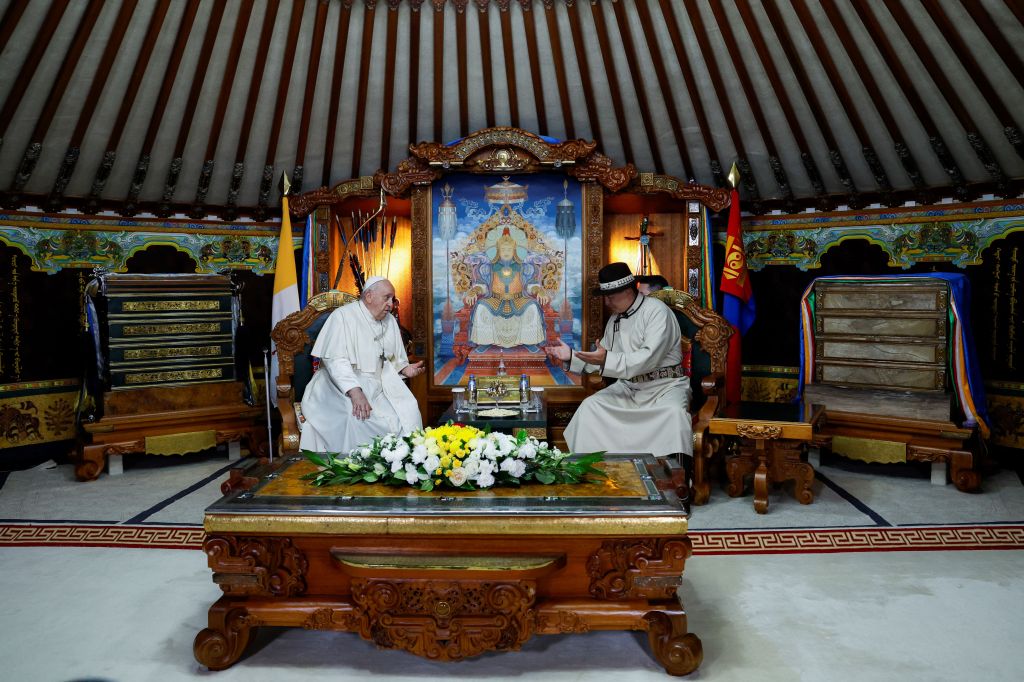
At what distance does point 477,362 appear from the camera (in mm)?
6102

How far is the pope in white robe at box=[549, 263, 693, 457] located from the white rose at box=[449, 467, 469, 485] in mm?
2072

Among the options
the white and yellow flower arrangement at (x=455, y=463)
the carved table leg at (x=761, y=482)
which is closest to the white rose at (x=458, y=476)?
the white and yellow flower arrangement at (x=455, y=463)

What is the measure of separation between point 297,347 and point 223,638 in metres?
2.84

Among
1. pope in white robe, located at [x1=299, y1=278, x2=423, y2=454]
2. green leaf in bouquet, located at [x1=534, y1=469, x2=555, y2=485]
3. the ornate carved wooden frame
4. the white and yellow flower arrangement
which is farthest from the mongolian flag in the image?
green leaf in bouquet, located at [x1=534, y1=469, x2=555, y2=485]

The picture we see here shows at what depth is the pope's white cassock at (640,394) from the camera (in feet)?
15.9

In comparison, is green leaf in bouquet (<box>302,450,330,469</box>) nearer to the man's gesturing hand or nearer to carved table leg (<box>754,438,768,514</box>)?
the man's gesturing hand

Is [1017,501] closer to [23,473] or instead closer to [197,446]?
[197,446]

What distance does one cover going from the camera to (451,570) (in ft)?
8.48

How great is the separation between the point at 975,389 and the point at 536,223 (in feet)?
11.5

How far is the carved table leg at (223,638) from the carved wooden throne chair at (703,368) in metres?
2.96

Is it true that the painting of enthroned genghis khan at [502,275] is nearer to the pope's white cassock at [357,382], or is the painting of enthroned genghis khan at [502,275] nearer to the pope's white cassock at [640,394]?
the pope's white cassock at [640,394]

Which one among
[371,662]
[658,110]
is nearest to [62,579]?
[371,662]

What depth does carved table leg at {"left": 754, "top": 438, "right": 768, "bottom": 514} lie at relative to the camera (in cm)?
448

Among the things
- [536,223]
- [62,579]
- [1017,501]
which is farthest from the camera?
[536,223]
